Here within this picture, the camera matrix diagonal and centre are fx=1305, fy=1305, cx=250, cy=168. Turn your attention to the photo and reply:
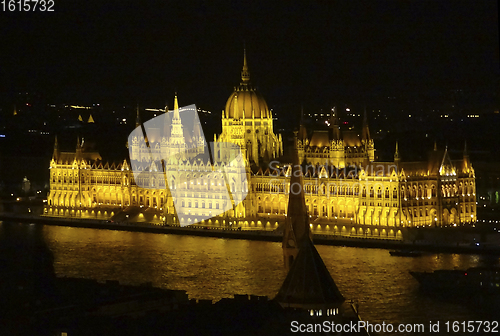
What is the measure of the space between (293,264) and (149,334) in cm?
467

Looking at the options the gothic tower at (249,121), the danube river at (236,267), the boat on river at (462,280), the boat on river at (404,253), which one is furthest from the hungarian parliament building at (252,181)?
the boat on river at (462,280)

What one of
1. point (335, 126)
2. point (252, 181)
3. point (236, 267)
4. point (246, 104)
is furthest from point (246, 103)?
point (236, 267)

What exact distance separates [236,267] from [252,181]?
16.4m

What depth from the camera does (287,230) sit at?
39125 millimetres

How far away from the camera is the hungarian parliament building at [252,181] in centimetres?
7100

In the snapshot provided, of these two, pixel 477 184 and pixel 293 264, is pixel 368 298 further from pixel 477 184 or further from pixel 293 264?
pixel 477 184

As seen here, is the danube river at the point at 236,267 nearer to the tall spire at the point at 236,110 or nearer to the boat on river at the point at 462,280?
the boat on river at the point at 462,280

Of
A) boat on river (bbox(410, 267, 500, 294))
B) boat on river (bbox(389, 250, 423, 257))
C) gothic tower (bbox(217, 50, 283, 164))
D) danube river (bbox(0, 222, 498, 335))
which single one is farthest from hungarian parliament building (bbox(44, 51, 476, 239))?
boat on river (bbox(410, 267, 500, 294))

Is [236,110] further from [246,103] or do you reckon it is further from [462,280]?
[462,280]

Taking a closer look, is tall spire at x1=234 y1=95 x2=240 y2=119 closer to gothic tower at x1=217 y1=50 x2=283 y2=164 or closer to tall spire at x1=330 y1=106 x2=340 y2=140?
gothic tower at x1=217 y1=50 x2=283 y2=164

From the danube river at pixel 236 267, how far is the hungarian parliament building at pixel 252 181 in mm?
4267

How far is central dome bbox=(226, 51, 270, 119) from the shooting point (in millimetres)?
81688

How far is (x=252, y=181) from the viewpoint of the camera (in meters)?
77.1

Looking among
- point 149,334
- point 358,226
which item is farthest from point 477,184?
point 149,334
